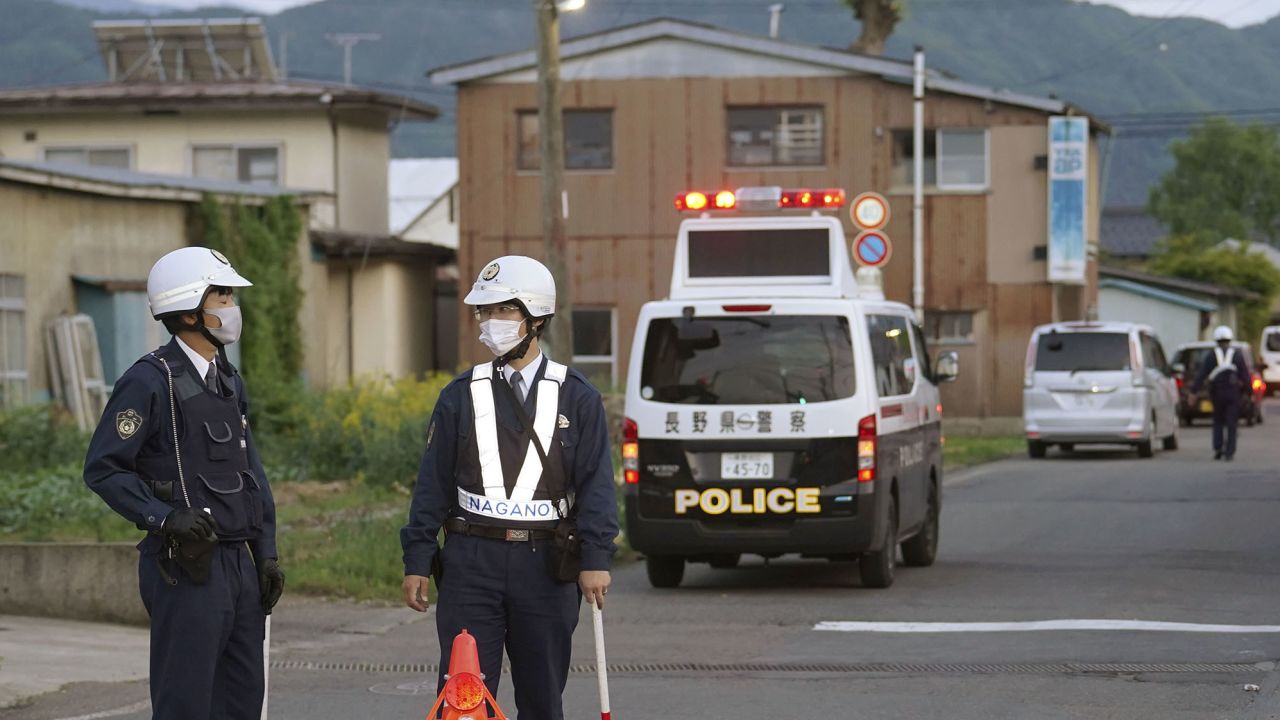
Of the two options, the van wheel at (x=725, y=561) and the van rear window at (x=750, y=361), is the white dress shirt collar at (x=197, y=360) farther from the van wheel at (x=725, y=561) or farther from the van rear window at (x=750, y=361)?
the van wheel at (x=725, y=561)

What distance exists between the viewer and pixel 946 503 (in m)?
21.0

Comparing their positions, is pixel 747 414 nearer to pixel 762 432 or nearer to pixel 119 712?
pixel 762 432

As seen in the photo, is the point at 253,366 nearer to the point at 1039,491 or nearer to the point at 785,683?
the point at 1039,491

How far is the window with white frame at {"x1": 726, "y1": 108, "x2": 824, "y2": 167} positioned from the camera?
36188 mm

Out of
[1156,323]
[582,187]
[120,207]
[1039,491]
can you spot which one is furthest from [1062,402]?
[1156,323]

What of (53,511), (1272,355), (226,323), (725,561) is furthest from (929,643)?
(1272,355)

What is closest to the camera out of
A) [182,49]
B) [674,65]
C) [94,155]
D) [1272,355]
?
[94,155]

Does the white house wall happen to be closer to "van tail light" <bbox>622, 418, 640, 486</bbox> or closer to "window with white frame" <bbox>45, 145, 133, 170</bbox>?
"window with white frame" <bbox>45, 145, 133, 170</bbox>

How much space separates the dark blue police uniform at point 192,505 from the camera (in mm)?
6039

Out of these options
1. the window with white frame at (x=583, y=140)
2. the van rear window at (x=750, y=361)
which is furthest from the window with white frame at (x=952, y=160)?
the van rear window at (x=750, y=361)

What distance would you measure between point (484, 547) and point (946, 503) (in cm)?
1521

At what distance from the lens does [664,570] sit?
45.8 ft

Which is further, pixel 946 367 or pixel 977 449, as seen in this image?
pixel 977 449

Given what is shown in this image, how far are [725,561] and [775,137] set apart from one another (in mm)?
22226
